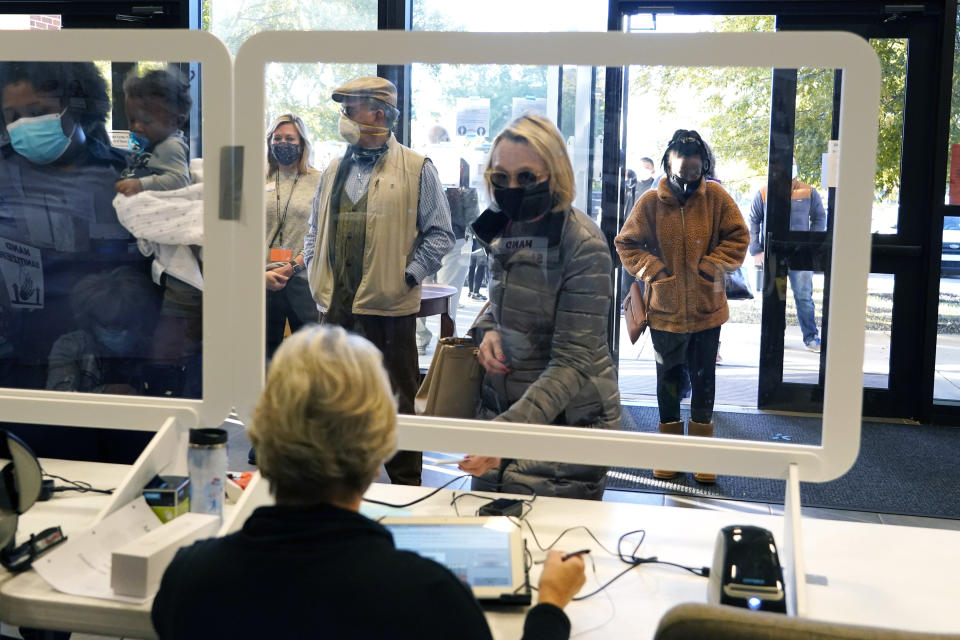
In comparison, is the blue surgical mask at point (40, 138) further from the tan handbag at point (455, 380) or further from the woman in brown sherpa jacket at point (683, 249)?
the woman in brown sherpa jacket at point (683, 249)

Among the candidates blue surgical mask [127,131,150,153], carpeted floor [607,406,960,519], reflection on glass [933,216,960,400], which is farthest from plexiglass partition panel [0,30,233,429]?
reflection on glass [933,216,960,400]

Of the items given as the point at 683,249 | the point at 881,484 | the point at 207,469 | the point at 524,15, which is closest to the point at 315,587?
the point at 207,469

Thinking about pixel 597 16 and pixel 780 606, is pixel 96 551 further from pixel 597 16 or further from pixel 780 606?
pixel 597 16

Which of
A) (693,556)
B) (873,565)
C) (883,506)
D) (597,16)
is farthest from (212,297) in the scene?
(597,16)

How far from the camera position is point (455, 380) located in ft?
5.95

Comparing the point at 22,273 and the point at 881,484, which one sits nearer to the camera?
the point at 22,273

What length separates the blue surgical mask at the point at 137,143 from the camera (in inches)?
75.0

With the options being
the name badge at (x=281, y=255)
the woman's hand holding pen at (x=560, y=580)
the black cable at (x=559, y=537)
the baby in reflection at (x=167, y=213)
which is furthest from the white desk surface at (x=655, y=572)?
the name badge at (x=281, y=255)

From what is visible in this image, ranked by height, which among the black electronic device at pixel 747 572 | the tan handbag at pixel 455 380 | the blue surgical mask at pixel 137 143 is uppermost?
the blue surgical mask at pixel 137 143

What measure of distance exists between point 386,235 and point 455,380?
0.32m

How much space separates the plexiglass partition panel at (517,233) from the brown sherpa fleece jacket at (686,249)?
0.24 ft

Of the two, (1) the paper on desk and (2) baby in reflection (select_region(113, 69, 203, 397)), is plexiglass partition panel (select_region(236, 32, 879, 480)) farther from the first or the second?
(1) the paper on desk

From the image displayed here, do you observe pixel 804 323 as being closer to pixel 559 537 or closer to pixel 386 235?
pixel 559 537

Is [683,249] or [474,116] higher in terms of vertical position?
[474,116]
